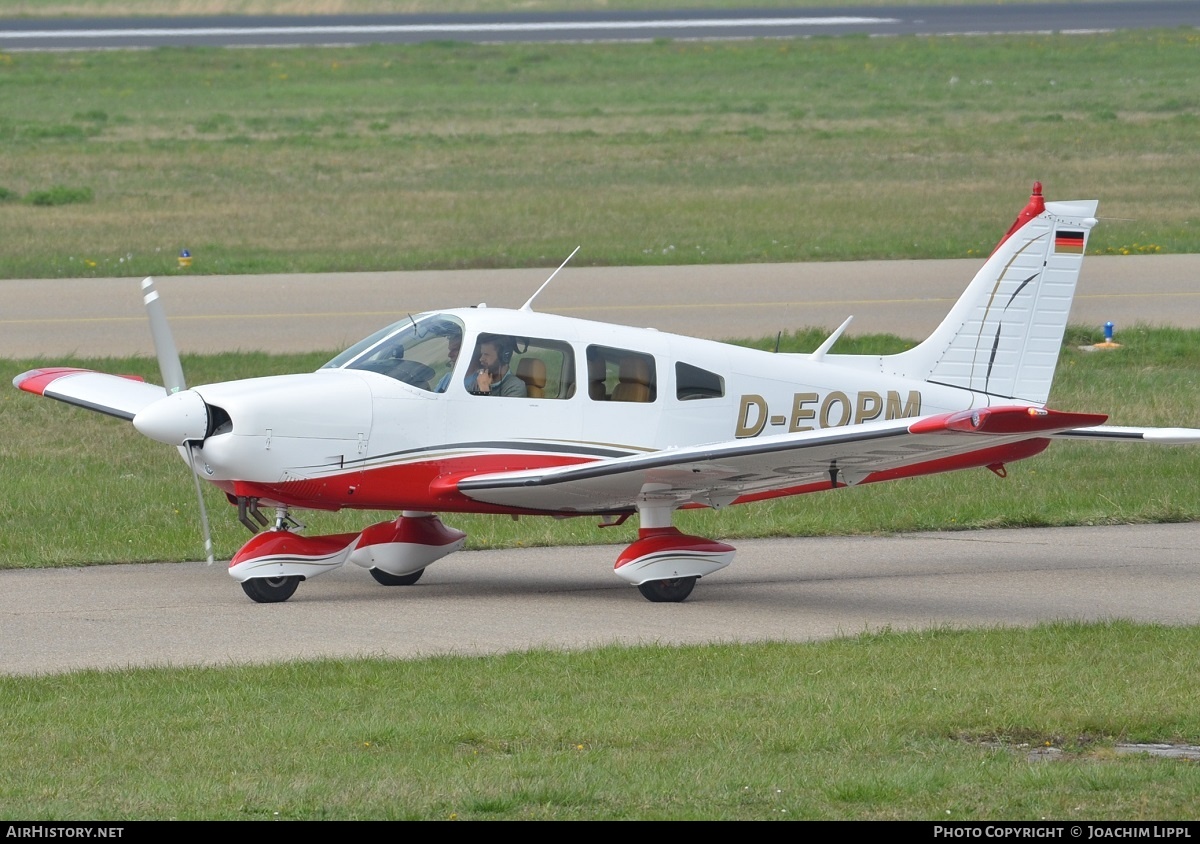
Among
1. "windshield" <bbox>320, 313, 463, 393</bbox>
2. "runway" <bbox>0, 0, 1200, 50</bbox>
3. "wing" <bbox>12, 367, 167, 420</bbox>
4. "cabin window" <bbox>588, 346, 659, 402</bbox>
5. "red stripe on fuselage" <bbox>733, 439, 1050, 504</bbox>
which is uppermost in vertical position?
"runway" <bbox>0, 0, 1200, 50</bbox>

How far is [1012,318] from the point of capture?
14.0 meters

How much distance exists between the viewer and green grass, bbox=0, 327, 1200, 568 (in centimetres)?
1437

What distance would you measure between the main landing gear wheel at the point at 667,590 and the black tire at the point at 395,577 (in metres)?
1.77

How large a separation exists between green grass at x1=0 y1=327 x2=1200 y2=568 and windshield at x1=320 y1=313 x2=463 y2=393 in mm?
2441

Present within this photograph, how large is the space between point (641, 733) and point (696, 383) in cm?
487

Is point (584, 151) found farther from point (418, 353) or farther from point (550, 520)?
point (418, 353)

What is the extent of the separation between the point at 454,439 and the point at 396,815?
547cm

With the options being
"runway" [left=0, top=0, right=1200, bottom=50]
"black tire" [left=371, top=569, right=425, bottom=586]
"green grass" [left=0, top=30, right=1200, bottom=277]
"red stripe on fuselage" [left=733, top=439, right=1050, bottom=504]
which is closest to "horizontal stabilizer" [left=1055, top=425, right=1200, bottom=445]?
"red stripe on fuselage" [left=733, top=439, right=1050, bottom=504]

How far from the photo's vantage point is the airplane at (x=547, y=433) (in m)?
11.8

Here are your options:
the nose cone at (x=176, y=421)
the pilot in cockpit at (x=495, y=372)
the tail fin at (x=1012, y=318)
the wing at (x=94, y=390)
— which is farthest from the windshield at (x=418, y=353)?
the tail fin at (x=1012, y=318)

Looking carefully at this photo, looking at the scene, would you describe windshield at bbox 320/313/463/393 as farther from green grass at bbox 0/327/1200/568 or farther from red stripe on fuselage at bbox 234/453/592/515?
green grass at bbox 0/327/1200/568

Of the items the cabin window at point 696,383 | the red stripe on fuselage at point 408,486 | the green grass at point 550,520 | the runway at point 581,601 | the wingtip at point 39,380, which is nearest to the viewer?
the runway at point 581,601

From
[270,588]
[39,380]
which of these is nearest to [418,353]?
[270,588]

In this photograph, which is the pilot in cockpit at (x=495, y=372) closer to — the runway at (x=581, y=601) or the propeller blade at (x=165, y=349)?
the runway at (x=581, y=601)
